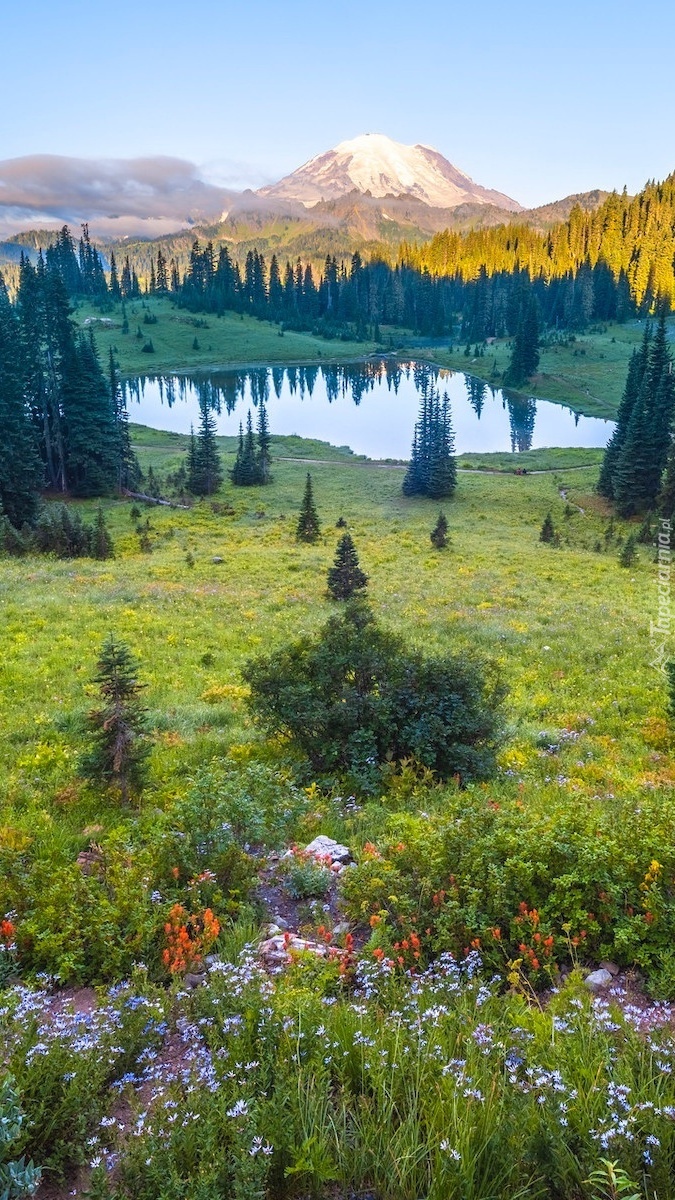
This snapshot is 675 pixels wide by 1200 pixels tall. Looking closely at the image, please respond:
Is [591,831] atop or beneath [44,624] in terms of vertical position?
atop

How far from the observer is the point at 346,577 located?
91.8 ft

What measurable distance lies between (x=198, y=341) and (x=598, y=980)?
571 feet

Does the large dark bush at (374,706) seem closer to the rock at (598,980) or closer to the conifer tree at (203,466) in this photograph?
the rock at (598,980)

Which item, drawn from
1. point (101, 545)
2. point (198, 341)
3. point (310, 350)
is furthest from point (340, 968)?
point (198, 341)

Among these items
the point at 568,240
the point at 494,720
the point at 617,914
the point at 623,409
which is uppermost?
the point at 568,240

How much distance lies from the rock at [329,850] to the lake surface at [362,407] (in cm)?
7727

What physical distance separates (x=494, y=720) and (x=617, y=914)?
208 inches

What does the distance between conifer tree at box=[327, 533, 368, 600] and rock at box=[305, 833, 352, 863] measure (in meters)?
18.7

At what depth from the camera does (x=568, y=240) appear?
620 feet

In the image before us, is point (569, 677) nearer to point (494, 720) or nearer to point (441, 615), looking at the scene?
point (494, 720)

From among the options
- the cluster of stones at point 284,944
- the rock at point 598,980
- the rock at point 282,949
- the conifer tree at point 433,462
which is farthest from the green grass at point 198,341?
the rock at point 598,980

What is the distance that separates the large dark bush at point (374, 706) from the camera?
1029 cm

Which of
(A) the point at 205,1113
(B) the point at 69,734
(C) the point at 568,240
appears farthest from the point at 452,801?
(C) the point at 568,240

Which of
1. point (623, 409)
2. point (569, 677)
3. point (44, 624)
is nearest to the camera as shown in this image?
point (569, 677)
